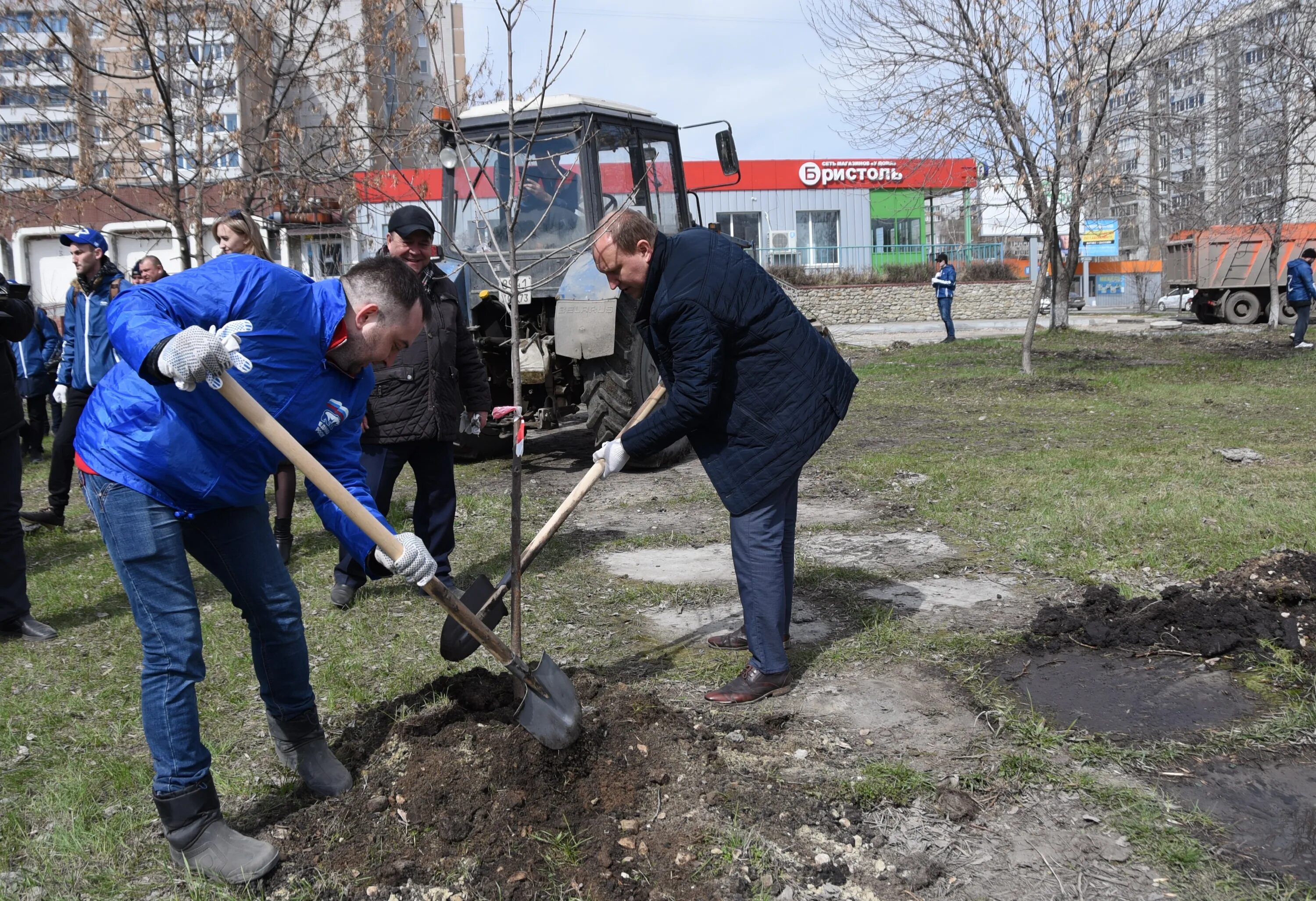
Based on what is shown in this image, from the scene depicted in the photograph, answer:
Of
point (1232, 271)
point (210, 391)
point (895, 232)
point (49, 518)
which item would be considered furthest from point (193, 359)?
point (895, 232)

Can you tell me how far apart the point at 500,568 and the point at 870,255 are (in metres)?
29.6

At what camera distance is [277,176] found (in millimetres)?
9938

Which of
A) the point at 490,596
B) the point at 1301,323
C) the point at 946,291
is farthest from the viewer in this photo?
the point at 946,291

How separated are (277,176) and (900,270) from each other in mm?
24995

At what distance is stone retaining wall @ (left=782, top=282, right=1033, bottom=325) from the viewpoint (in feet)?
98.6

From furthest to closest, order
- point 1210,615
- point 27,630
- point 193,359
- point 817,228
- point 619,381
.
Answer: point 817,228 → point 619,381 → point 27,630 → point 1210,615 → point 193,359

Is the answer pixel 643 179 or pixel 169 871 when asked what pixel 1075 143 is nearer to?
pixel 643 179

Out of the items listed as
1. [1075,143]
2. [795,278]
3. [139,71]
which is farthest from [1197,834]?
[795,278]

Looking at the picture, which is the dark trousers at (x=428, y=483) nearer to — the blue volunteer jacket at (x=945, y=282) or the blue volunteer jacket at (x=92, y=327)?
the blue volunteer jacket at (x=92, y=327)

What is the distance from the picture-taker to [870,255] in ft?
109

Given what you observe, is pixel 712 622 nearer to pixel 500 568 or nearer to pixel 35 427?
pixel 500 568

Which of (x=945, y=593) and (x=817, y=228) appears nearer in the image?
(x=945, y=593)

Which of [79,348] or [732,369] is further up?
[79,348]

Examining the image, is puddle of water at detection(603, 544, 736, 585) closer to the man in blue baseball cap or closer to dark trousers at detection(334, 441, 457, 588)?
dark trousers at detection(334, 441, 457, 588)
